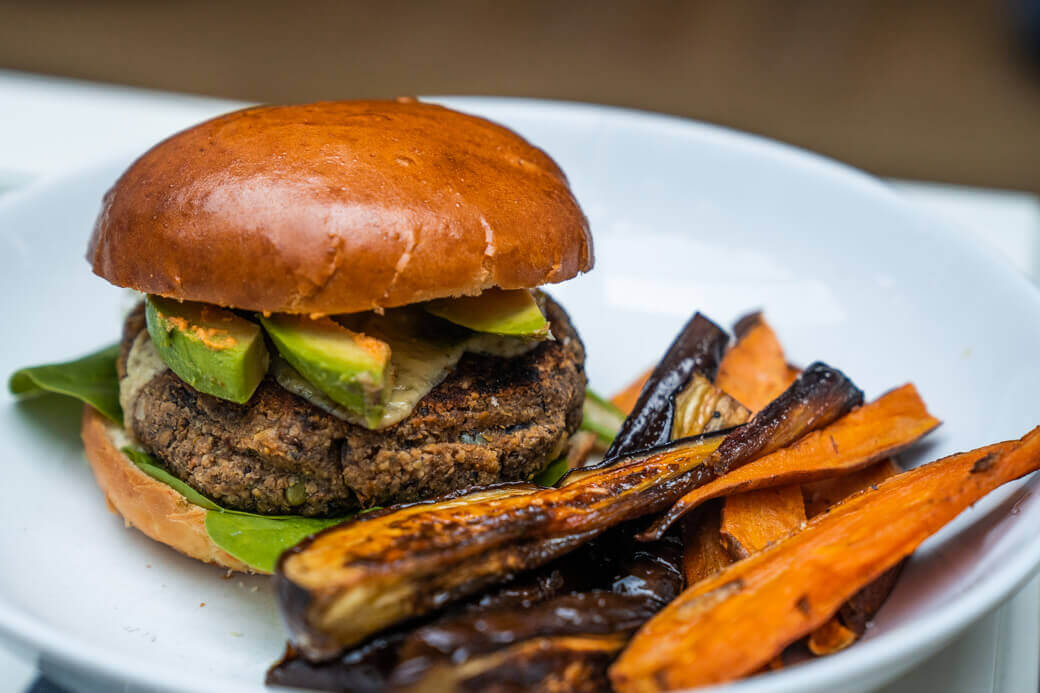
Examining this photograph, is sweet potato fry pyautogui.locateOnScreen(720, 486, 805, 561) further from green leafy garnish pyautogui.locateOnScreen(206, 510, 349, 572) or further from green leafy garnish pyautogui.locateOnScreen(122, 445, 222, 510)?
green leafy garnish pyautogui.locateOnScreen(122, 445, 222, 510)

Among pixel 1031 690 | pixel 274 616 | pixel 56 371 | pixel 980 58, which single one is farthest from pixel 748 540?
pixel 980 58

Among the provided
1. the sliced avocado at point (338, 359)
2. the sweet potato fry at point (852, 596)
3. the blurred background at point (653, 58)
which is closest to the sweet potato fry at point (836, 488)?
the sweet potato fry at point (852, 596)

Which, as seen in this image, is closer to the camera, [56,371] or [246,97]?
[56,371]

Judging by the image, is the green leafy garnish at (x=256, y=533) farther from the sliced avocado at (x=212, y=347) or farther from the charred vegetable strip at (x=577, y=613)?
the charred vegetable strip at (x=577, y=613)

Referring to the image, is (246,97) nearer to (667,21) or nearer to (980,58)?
(667,21)

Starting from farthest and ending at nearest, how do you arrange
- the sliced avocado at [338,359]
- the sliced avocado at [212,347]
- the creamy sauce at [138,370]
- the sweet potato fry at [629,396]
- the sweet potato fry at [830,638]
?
the sweet potato fry at [629,396]
the creamy sauce at [138,370]
the sliced avocado at [212,347]
the sliced avocado at [338,359]
the sweet potato fry at [830,638]

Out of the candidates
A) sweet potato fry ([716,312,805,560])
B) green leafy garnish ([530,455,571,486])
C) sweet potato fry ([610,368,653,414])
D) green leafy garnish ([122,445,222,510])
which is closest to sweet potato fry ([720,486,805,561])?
sweet potato fry ([716,312,805,560])
